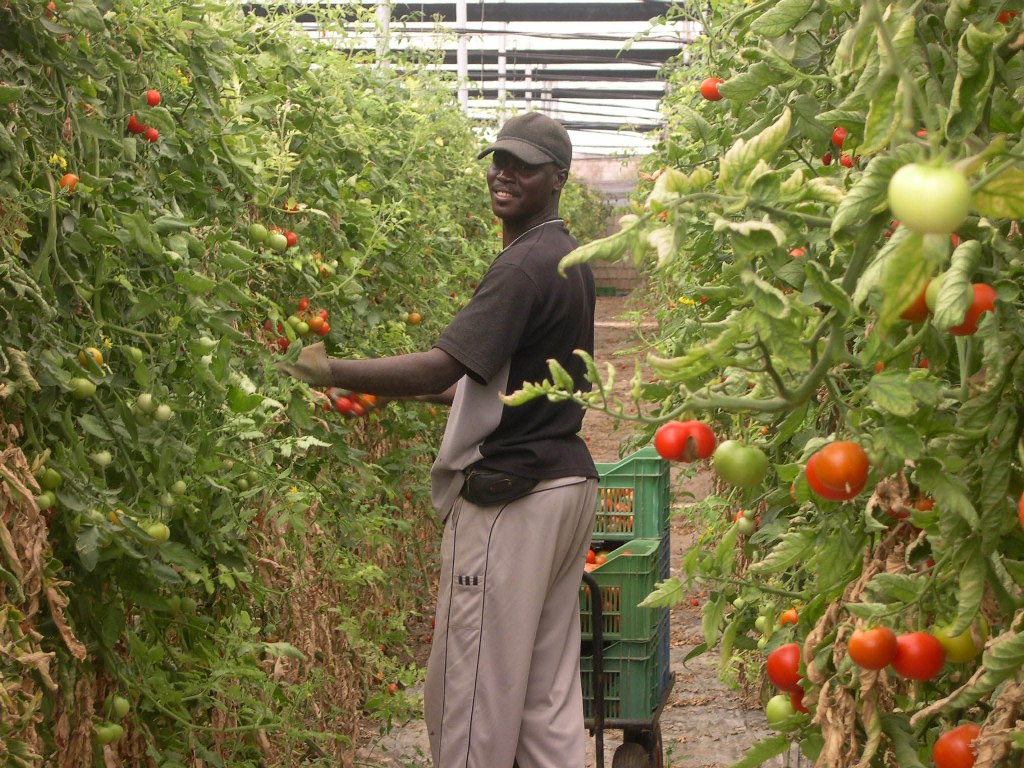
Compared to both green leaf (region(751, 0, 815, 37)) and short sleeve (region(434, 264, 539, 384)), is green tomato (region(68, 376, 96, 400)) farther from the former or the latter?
green leaf (region(751, 0, 815, 37))

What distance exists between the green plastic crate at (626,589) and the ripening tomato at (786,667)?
1.86 metres

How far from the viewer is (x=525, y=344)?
2.58 metres

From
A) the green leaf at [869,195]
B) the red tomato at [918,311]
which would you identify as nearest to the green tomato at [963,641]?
the red tomato at [918,311]

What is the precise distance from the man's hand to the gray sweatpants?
422 millimetres

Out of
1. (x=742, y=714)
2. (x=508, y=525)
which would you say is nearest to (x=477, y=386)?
(x=508, y=525)

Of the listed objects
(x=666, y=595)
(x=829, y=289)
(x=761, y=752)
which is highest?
(x=829, y=289)

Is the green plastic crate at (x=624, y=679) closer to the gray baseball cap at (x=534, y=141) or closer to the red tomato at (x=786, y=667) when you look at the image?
the gray baseball cap at (x=534, y=141)

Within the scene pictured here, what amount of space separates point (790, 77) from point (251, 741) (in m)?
1.61

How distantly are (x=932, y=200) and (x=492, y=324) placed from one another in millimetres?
1929

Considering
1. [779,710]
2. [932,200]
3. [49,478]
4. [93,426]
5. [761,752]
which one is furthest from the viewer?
[93,426]

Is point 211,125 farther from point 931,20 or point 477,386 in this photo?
point 931,20

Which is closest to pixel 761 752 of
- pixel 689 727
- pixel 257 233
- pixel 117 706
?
pixel 117 706

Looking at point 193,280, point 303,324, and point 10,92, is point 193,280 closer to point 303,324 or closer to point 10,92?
point 10,92

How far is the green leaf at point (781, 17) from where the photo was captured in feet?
4.05
